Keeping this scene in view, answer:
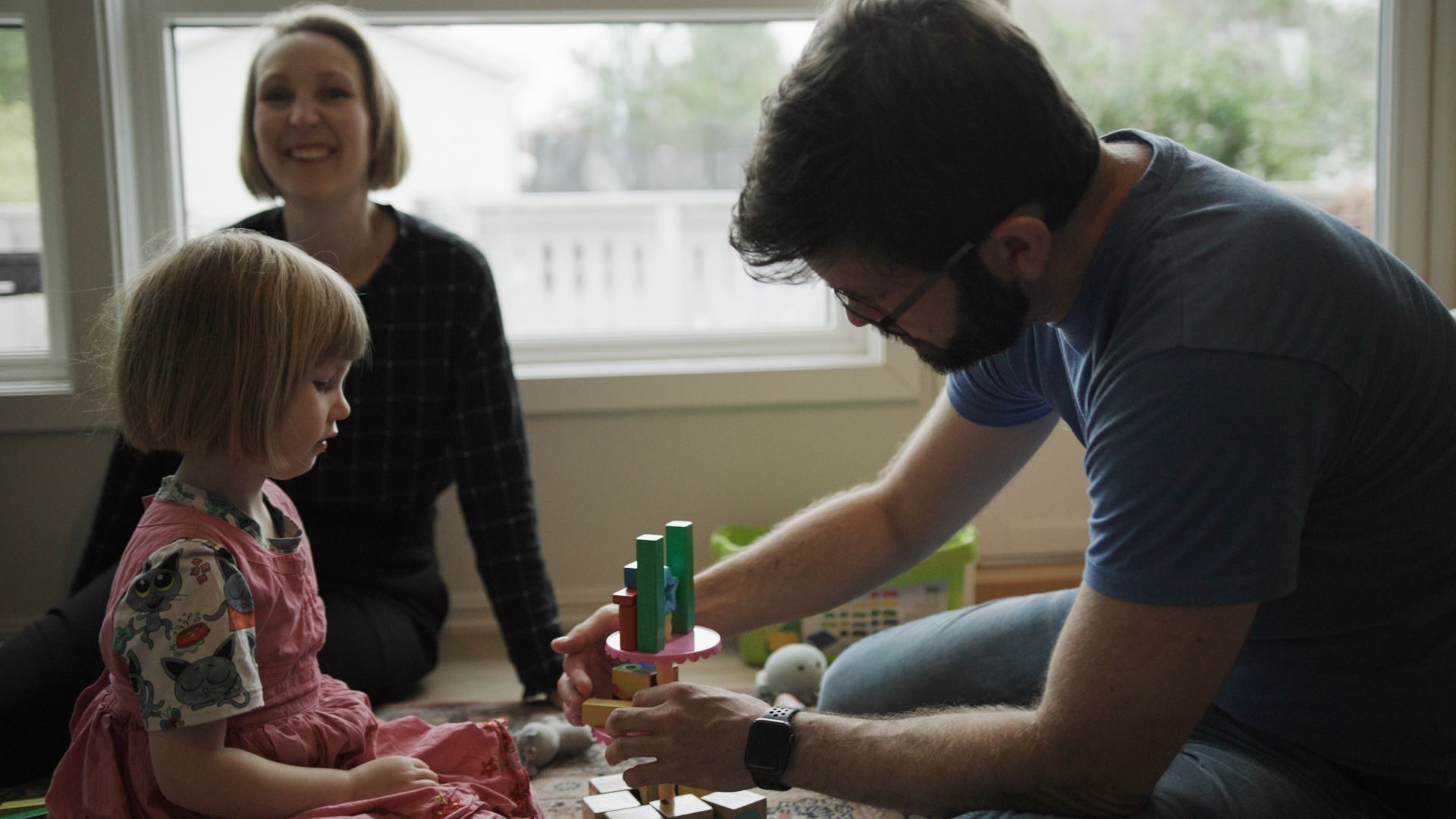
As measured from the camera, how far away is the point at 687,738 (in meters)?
1.18

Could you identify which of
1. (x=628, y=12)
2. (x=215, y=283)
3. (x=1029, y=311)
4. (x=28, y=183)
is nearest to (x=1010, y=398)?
A: (x=1029, y=311)

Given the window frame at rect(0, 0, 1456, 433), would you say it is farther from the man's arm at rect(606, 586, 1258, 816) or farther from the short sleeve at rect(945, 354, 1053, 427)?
the man's arm at rect(606, 586, 1258, 816)

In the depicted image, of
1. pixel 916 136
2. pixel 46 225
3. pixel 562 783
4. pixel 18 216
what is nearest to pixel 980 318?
pixel 916 136

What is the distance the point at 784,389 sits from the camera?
247cm

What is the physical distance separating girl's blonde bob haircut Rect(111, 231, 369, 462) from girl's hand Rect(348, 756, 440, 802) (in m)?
0.34

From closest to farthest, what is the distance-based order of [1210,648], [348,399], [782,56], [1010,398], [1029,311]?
[1210,648] < [1029,311] < [1010,398] < [348,399] < [782,56]

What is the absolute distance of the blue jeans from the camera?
1131mm

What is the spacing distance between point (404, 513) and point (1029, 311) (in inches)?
51.1

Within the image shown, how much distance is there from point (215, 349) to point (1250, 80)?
2377 millimetres

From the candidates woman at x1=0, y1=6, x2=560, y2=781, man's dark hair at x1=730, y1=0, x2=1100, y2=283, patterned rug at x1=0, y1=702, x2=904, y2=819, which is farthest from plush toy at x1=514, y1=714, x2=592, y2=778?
man's dark hair at x1=730, y1=0, x2=1100, y2=283

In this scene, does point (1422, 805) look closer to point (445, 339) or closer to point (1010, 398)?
point (1010, 398)

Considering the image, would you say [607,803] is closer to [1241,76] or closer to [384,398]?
[384,398]

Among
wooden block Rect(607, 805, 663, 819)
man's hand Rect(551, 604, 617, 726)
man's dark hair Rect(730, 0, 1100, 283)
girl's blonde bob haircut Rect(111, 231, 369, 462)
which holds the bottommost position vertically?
wooden block Rect(607, 805, 663, 819)

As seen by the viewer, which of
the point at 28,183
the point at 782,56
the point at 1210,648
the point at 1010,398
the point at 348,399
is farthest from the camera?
the point at 782,56
